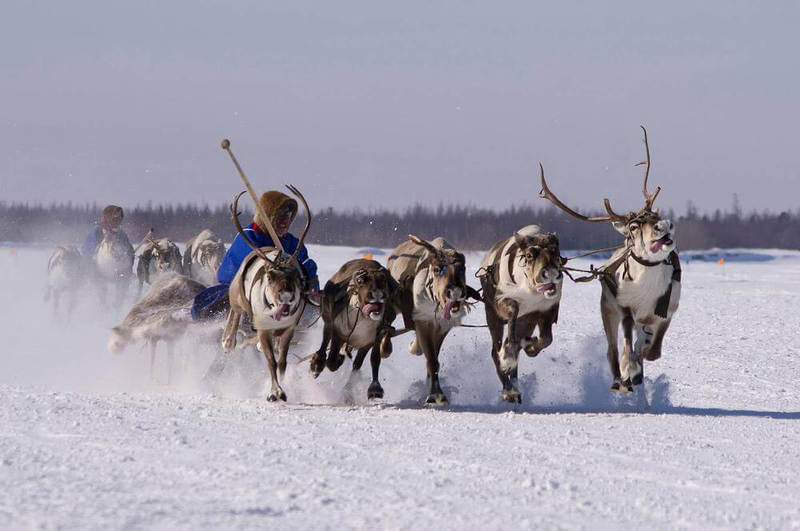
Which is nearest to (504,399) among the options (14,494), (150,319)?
(150,319)

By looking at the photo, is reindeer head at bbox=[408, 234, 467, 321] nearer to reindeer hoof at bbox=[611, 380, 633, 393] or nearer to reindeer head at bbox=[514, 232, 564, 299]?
reindeer head at bbox=[514, 232, 564, 299]

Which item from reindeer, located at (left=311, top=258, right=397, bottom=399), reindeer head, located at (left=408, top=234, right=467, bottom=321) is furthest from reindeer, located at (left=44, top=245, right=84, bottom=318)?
reindeer head, located at (left=408, top=234, right=467, bottom=321)

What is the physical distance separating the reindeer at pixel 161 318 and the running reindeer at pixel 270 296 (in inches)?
71.4

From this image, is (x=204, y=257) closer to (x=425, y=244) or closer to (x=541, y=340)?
(x=425, y=244)

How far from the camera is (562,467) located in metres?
6.84

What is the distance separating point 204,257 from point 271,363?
22.4 ft

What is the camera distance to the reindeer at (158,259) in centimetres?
1627

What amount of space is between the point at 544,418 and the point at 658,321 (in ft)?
4.90

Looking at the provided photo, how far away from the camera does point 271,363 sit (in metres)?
9.71

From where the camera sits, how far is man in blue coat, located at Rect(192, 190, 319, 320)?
10.6m

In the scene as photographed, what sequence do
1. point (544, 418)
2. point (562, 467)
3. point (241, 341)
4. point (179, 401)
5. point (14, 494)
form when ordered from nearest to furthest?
point (14, 494) → point (562, 467) → point (544, 418) → point (179, 401) → point (241, 341)

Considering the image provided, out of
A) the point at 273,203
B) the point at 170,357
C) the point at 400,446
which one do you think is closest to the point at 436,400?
the point at 273,203

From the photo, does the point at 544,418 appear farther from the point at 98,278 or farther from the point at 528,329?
the point at 98,278

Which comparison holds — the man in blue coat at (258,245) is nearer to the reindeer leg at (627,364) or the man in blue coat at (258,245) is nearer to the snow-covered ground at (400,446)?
the snow-covered ground at (400,446)
